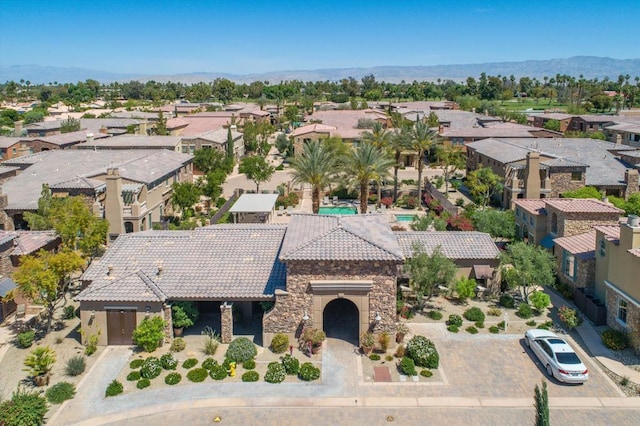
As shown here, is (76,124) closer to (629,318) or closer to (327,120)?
(327,120)

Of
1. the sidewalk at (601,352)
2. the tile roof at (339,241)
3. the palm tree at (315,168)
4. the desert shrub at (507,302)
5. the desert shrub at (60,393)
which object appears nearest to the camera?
the desert shrub at (60,393)

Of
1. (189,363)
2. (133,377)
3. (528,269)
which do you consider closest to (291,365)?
(189,363)

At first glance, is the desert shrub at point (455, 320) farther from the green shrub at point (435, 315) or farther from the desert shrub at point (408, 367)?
the desert shrub at point (408, 367)

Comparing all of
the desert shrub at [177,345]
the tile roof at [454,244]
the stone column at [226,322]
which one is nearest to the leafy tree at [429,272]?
the tile roof at [454,244]

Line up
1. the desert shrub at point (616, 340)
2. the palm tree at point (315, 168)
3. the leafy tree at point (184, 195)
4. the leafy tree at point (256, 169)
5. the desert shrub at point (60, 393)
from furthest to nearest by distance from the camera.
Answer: the leafy tree at point (256, 169) → the palm tree at point (315, 168) → the leafy tree at point (184, 195) → the desert shrub at point (616, 340) → the desert shrub at point (60, 393)

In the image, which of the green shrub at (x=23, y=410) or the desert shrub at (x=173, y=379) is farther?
the desert shrub at (x=173, y=379)

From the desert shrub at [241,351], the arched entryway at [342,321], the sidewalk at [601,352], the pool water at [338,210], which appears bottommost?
the sidewalk at [601,352]

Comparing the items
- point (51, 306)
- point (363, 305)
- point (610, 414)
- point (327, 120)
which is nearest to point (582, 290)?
point (610, 414)
